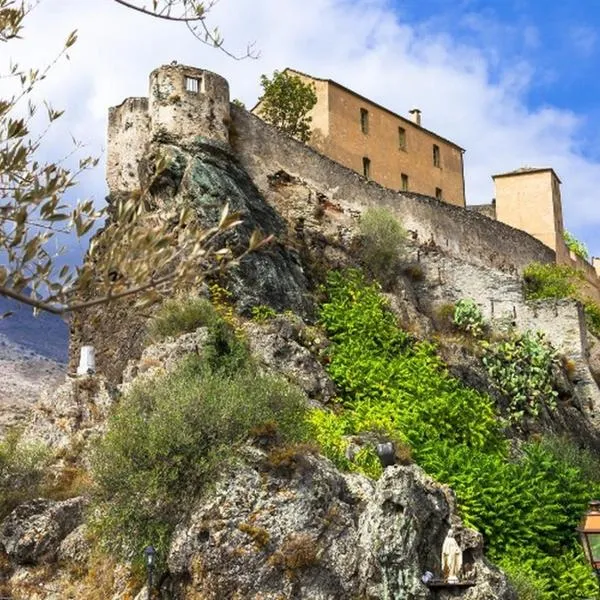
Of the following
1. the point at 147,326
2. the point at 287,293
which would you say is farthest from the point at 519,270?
the point at 147,326

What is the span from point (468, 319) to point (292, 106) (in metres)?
10.6

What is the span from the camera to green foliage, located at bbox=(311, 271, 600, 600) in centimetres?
2058

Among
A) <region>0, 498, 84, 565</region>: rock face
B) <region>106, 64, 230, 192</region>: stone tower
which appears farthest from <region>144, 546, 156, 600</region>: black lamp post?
<region>106, 64, 230, 192</region>: stone tower

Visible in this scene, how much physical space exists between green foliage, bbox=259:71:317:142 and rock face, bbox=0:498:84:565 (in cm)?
2052

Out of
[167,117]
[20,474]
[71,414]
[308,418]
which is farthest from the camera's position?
[167,117]

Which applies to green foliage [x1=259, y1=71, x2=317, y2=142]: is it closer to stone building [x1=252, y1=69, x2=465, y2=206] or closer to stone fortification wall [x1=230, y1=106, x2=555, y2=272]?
stone building [x1=252, y1=69, x2=465, y2=206]

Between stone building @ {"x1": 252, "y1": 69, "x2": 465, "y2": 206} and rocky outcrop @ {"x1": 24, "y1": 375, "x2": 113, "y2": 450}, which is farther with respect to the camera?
stone building @ {"x1": 252, "y1": 69, "x2": 465, "y2": 206}

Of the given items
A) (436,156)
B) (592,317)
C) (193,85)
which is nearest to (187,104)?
(193,85)

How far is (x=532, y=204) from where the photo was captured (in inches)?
1839

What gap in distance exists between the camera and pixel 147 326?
23.9m

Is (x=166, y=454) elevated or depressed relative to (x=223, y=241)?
depressed

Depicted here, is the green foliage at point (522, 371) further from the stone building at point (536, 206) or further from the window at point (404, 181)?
the stone building at point (536, 206)

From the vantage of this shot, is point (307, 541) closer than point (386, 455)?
Yes

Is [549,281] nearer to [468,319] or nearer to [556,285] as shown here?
[556,285]
